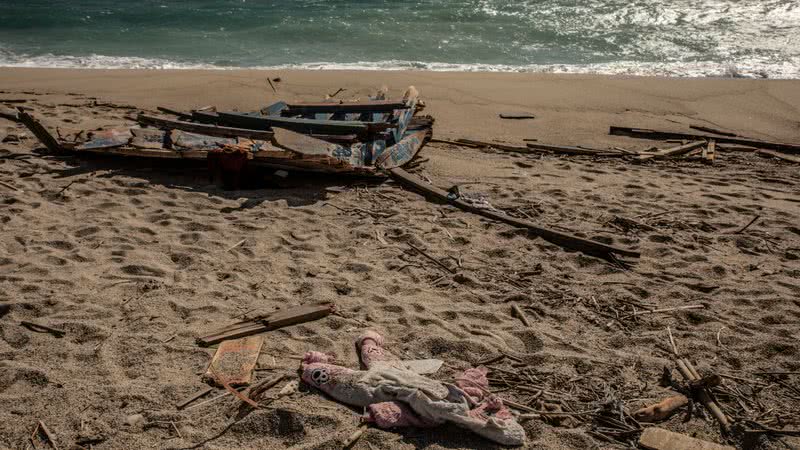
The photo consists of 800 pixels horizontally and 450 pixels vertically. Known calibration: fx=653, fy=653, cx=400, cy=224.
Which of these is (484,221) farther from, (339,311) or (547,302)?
(339,311)

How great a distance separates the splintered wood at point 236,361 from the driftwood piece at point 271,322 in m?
0.06

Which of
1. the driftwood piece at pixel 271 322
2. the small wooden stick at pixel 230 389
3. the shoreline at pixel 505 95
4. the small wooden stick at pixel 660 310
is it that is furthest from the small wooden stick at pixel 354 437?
the shoreline at pixel 505 95

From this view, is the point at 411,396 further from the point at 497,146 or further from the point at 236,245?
the point at 497,146

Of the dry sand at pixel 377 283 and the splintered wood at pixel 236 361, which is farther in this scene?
the splintered wood at pixel 236 361

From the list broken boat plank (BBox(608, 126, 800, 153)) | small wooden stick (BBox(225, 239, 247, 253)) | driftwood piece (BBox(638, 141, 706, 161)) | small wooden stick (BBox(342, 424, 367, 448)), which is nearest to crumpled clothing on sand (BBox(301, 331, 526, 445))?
small wooden stick (BBox(342, 424, 367, 448))

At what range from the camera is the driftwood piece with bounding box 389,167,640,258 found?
5477 millimetres

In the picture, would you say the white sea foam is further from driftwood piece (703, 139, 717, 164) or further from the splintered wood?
the splintered wood

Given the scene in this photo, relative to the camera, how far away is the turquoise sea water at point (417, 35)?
1335cm

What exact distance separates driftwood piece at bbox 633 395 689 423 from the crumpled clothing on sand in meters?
0.73

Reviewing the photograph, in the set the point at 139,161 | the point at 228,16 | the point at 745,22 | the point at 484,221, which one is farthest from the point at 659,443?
the point at 228,16

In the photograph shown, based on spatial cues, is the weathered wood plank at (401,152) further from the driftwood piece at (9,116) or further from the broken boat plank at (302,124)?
the driftwood piece at (9,116)

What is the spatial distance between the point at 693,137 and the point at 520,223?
3.88m

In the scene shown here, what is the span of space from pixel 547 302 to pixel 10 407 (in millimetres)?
3467

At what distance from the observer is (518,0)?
18891 mm
